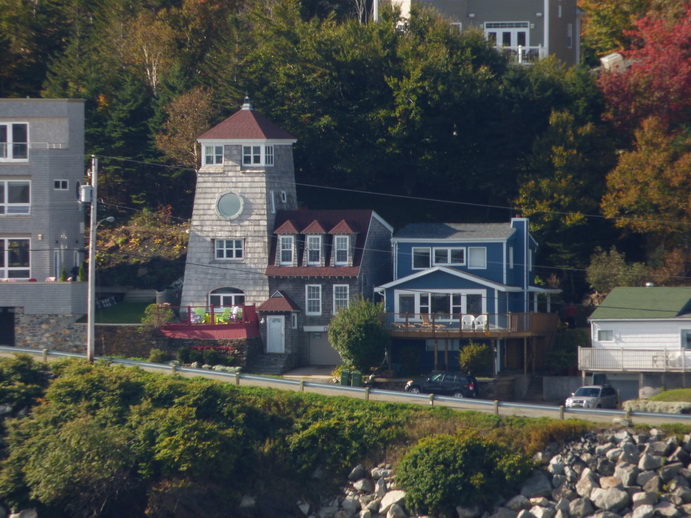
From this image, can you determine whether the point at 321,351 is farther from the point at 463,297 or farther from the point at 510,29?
the point at 510,29

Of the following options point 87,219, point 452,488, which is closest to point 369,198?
point 87,219

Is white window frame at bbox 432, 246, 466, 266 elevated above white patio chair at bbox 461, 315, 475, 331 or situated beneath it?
elevated above

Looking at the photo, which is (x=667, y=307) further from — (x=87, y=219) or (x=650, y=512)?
(x=87, y=219)

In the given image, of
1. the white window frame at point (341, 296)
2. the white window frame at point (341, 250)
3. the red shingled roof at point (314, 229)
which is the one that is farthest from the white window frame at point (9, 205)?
the white window frame at point (341, 296)

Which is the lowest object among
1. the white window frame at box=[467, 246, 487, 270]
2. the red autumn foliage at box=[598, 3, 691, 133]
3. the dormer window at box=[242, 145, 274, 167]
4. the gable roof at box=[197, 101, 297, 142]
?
the white window frame at box=[467, 246, 487, 270]

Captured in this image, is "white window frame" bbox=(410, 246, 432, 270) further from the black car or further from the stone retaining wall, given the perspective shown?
the stone retaining wall

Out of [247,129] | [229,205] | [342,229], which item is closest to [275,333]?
[342,229]

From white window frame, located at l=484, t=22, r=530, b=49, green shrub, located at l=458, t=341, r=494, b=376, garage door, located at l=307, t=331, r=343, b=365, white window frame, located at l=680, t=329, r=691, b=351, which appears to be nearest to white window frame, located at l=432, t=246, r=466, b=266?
green shrub, located at l=458, t=341, r=494, b=376
